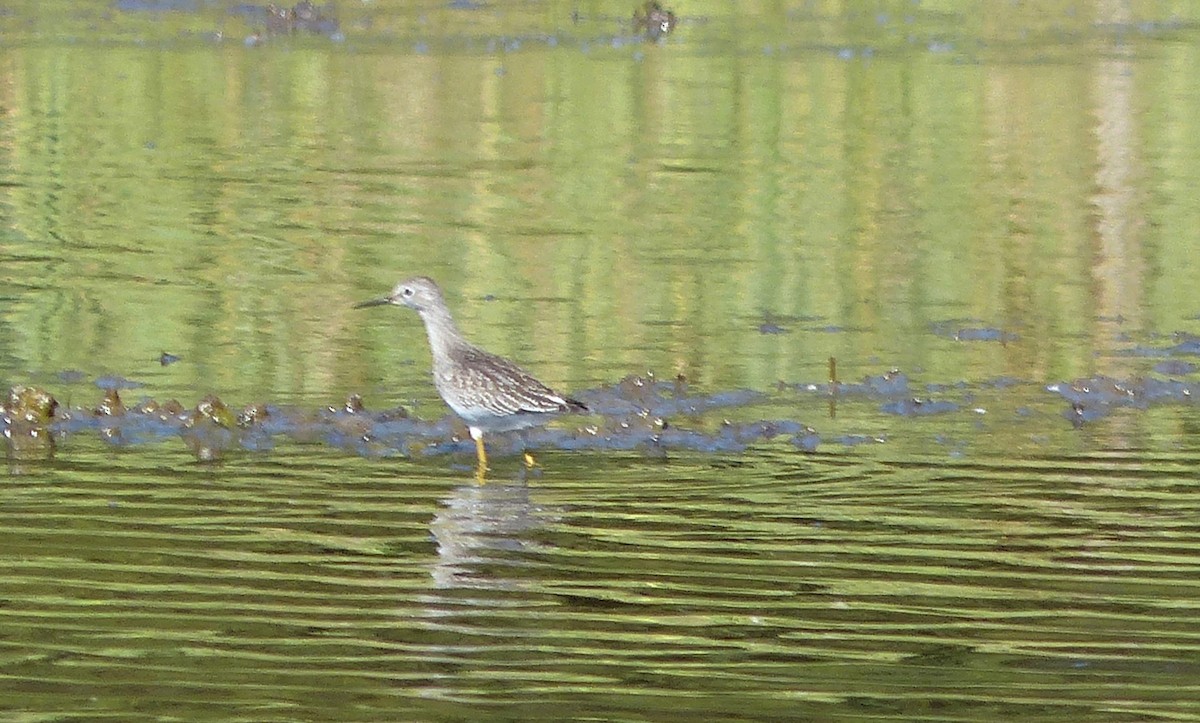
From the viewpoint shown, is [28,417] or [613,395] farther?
[613,395]

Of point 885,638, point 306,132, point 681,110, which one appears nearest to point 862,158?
point 681,110

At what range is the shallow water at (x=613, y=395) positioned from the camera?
21.3ft

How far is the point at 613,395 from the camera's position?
10719 millimetres

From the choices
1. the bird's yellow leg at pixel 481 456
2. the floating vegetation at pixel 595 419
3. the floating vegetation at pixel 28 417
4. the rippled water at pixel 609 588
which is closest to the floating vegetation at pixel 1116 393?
the floating vegetation at pixel 595 419

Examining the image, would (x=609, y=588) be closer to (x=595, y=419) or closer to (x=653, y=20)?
(x=595, y=419)

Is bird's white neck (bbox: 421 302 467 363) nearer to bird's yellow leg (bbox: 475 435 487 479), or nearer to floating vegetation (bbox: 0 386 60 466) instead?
bird's yellow leg (bbox: 475 435 487 479)

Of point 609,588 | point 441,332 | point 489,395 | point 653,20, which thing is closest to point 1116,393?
point 489,395

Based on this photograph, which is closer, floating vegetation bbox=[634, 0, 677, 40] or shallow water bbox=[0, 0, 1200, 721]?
shallow water bbox=[0, 0, 1200, 721]

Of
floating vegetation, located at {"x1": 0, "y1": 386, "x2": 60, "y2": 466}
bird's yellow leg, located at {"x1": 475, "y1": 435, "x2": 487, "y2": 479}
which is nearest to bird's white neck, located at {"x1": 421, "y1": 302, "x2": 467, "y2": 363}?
bird's yellow leg, located at {"x1": 475, "y1": 435, "x2": 487, "y2": 479}

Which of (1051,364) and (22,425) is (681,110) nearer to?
(1051,364)

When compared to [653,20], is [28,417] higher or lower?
lower

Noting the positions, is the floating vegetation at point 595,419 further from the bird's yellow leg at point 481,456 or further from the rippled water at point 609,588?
the rippled water at point 609,588

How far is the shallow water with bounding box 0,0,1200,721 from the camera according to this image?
6.50 meters

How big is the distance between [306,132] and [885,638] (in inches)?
574
